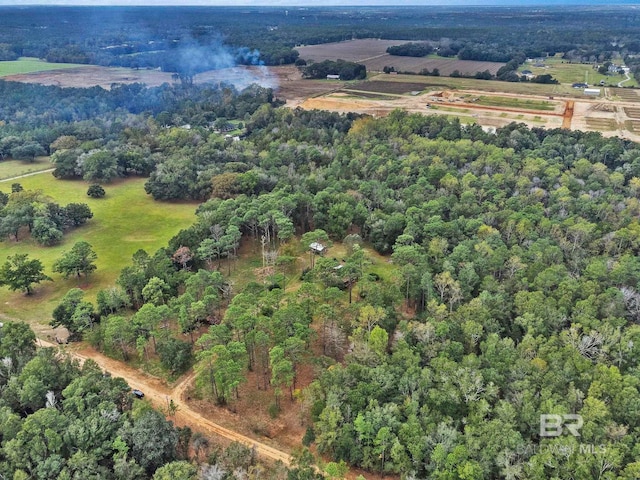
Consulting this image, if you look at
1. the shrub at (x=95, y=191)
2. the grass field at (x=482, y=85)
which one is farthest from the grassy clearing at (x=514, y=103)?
the shrub at (x=95, y=191)

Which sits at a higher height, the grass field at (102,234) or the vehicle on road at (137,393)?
the grass field at (102,234)

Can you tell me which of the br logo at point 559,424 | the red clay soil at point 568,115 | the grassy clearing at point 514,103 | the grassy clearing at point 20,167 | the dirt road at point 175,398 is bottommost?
the dirt road at point 175,398

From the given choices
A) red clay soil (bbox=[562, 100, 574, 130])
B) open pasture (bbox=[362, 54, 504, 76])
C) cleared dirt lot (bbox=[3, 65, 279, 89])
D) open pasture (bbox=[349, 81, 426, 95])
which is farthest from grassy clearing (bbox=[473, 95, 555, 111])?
cleared dirt lot (bbox=[3, 65, 279, 89])

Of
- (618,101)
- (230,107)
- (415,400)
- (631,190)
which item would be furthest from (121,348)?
(618,101)

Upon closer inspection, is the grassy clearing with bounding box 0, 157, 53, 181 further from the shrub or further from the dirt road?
the dirt road

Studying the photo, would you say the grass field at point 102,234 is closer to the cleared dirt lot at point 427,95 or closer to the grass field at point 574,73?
the cleared dirt lot at point 427,95

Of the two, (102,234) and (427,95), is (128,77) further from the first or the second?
(102,234)

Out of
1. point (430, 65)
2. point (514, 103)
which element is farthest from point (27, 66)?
point (514, 103)
